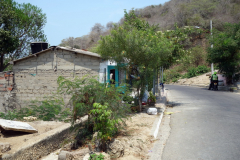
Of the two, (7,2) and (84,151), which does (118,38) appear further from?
(7,2)

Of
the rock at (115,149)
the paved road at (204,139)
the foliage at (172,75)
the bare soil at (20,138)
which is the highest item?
the foliage at (172,75)

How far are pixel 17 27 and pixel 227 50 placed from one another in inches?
844

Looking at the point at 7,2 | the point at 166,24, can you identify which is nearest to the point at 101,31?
the point at 166,24

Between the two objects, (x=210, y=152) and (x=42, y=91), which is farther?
(x=42, y=91)

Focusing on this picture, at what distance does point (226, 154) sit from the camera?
4938 millimetres

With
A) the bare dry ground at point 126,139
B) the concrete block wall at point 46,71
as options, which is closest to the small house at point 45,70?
the concrete block wall at point 46,71

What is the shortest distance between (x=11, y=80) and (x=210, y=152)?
1230cm

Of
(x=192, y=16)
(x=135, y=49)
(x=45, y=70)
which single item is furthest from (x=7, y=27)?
(x=192, y=16)

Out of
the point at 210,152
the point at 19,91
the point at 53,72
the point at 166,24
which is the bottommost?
the point at 210,152

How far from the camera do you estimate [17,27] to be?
2306cm

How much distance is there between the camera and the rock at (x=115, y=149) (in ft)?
15.4

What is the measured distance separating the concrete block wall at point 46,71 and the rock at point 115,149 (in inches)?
310

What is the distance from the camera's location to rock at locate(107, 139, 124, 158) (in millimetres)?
4699

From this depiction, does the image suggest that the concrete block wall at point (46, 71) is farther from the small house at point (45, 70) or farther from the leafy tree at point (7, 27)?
the leafy tree at point (7, 27)
